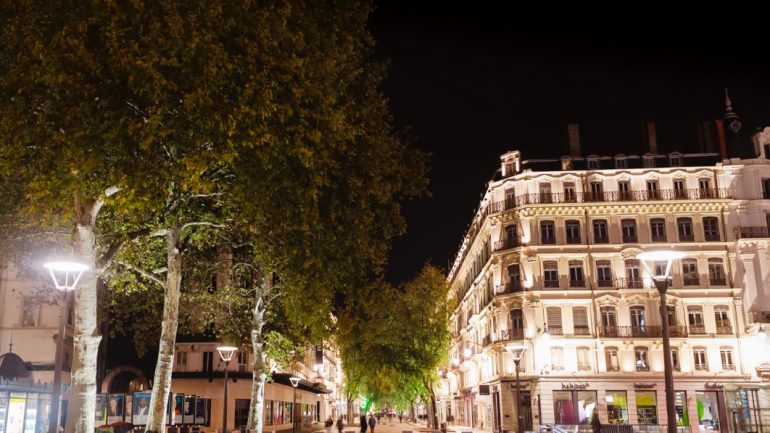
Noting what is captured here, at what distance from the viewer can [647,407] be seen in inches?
2024

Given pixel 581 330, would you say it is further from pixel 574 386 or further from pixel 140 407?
pixel 140 407

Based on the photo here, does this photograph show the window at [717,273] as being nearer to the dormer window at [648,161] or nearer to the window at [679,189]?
the window at [679,189]

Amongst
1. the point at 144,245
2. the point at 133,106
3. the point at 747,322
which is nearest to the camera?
the point at 133,106

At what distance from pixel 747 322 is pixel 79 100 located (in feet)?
164

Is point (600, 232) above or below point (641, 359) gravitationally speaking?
above

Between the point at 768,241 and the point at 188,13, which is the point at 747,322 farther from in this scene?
the point at 188,13

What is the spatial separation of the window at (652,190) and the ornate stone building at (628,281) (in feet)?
0.25

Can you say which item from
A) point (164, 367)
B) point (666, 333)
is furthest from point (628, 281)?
point (164, 367)

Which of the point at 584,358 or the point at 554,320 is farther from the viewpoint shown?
the point at 554,320

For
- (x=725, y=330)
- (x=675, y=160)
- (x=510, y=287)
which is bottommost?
(x=725, y=330)

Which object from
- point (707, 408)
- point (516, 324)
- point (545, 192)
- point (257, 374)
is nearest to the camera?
point (257, 374)

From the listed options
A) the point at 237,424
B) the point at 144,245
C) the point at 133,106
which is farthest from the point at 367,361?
the point at 133,106

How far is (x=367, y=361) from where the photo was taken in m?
52.7

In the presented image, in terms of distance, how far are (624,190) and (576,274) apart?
7579 mm
